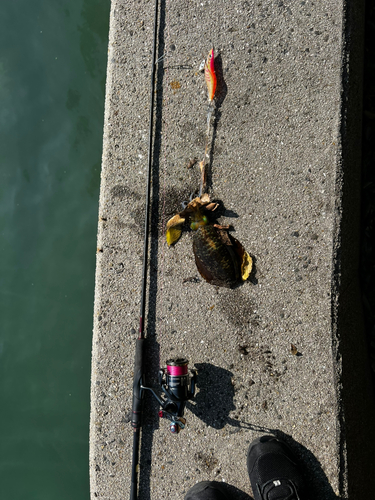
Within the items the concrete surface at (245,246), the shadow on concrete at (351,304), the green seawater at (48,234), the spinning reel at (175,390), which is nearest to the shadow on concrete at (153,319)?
the concrete surface at (245,246)

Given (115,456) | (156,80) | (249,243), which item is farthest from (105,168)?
(115,456)

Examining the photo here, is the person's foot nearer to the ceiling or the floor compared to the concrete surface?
nearer to the floor

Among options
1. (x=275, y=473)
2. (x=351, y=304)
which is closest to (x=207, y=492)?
(x=275, y=473)

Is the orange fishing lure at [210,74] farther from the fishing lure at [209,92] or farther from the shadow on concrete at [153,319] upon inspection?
the shadow on concrete at [153,319]

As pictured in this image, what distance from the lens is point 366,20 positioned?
9.29ft

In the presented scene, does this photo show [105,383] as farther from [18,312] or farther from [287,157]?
[287,157]

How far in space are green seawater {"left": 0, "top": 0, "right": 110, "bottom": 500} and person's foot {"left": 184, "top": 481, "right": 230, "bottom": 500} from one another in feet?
3.67

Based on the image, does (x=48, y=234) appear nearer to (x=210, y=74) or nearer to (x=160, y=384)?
(x=160, y=384)

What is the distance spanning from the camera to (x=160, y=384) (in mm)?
2781

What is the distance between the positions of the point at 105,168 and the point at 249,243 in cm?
132

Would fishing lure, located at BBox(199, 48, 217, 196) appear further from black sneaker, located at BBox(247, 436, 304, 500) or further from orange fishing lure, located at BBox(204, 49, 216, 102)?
black sneaker, located at BBox(247, 436, 304, 500)

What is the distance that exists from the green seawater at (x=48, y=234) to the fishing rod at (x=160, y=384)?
77 centimetres

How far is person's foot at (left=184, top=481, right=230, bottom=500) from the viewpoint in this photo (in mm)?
2633

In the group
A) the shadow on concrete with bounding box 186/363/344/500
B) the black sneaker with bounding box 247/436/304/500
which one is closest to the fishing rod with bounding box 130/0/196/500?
the shadow on concrete with bounding box 186/363/344/500
